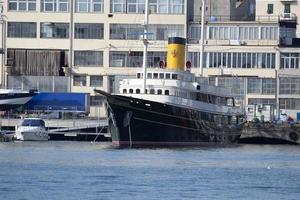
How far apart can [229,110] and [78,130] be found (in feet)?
58.7

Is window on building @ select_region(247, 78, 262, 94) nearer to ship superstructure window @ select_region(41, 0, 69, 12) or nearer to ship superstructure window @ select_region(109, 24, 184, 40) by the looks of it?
ship superstructure window @ select_region(109, 24, 184, 40)

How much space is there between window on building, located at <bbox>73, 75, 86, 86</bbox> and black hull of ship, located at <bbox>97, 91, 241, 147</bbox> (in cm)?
3902

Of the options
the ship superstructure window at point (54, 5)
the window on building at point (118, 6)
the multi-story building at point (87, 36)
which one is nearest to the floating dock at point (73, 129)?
the multi-story building at point (87, 36)

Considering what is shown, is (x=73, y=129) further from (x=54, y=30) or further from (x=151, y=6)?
(x=151, y=6)

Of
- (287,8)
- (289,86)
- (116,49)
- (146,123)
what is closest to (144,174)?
(146,123)

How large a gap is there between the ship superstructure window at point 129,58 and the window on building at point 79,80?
3717 mm

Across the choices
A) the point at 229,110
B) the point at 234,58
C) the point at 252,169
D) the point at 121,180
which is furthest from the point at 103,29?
the point at 121,180

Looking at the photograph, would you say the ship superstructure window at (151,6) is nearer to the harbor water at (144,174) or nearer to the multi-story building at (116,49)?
the multi-story building at (116,49)

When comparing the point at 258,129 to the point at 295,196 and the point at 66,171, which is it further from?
the point at 295,196

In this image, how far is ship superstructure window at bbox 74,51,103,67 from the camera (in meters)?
158

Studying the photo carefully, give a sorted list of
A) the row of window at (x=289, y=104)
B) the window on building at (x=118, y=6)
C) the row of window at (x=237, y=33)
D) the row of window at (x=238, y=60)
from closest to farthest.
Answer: the window on building at (x=118, y=6) → the row of window at (x=238, y=60) → the row of window at (x=289, y=104) → the row of window at (x=237, y=33)

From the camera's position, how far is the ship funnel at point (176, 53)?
126m

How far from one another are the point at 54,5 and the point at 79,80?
9.45 metres

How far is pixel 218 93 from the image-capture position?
12900 centimetres
